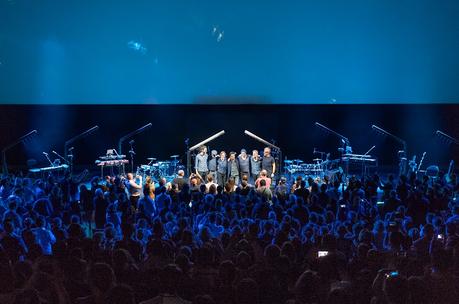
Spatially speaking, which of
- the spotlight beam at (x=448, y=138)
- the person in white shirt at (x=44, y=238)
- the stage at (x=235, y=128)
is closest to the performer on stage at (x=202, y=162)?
the stage at (x=235, y=128)

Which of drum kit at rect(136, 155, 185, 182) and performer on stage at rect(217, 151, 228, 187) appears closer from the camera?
performer on stage at rect(217, 151, 228, 187)

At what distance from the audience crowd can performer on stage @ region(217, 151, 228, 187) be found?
18.4ft

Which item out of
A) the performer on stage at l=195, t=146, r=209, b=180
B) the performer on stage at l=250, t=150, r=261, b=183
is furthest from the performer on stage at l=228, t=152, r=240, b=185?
the performer on stage at l=195, t=146, r=209, b=180

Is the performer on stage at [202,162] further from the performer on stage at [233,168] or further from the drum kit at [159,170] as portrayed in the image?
the drum kit at [159,170]

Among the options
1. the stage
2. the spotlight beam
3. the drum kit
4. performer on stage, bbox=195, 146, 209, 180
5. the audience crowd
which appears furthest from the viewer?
the stage

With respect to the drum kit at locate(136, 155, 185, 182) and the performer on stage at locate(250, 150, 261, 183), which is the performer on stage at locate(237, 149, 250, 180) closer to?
the performer on stage at locate(250, 150, 261, 183)

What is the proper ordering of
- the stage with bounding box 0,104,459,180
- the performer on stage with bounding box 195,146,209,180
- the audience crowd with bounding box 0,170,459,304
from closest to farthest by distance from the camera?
the audience crowd with bounding box 0,170,459,304 < the performer on stage with bounding box 195,146,209,180 < the stage with bounding box 0,104,459,180

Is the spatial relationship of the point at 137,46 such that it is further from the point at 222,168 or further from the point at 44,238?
the point at 44,238

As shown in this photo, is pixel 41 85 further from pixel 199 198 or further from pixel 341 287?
pixel 341 287

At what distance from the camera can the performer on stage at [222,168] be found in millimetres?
15523

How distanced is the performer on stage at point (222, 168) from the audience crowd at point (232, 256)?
18.4ft

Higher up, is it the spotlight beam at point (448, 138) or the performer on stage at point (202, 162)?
the spotlight beam at point (448, 138)

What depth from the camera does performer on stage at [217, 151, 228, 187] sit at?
15.5 m

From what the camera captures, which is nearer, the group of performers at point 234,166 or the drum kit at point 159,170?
the group of performers at point 234,166
